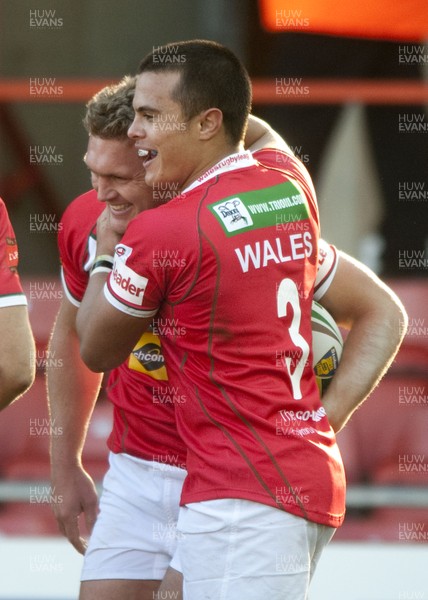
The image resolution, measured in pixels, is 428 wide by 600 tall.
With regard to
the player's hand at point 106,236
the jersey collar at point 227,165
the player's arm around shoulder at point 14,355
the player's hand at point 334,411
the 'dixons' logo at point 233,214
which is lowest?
the player's hand at point 334,411

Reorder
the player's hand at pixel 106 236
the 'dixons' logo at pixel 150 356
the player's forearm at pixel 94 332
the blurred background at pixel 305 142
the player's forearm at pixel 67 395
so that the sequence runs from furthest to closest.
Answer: the blurred background at pixel 305 142, the player's forearm at pixel 67 395, the 'dixons' logo at pixel 150 356, the player's hand at pixel 106 236, the player's forearm at pixel 94 332

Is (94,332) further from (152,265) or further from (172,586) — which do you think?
(172,586)

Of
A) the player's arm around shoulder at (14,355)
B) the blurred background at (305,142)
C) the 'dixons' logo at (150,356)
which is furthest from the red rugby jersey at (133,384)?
the blurred background at (305,142)

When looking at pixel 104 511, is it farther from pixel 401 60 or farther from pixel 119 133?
pixel 401 60

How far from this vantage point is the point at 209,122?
2.35 m

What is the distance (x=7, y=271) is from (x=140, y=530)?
675 mm

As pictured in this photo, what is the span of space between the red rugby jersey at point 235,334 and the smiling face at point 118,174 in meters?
0.31

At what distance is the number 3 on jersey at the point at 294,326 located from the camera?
223 centimetres

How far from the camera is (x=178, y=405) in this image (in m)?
2.30

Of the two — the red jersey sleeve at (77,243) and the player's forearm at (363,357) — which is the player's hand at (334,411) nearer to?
the player's forearm at (363,357)

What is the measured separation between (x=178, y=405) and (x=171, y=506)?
1.53ft

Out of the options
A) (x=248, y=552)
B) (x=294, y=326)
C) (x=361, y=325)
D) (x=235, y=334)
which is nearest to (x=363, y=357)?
(x=361, y=325)

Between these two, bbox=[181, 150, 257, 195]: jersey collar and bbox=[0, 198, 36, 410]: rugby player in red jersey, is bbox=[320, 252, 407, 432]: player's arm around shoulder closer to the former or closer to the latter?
bbox=[181, 150, 257, 195]: jersey collar

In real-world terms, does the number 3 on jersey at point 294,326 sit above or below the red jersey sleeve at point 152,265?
below
